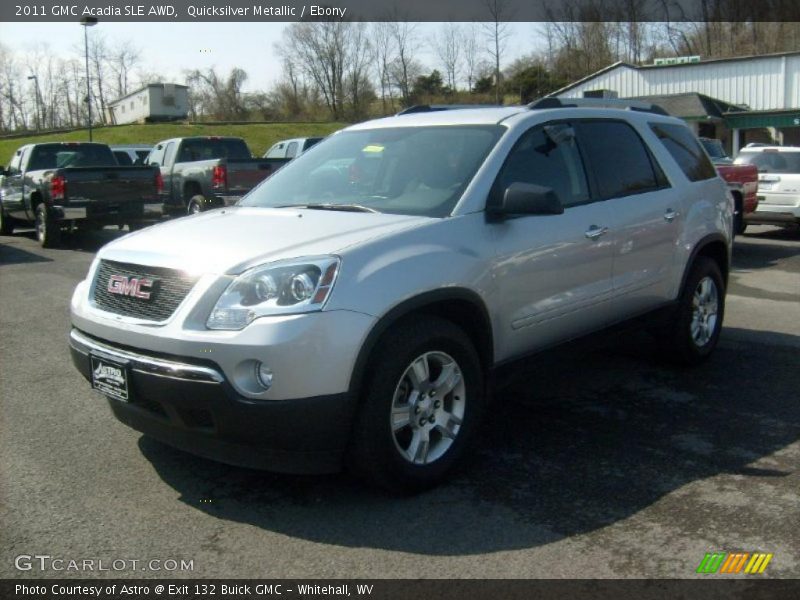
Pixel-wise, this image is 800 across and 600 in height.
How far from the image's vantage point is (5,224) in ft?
57.2

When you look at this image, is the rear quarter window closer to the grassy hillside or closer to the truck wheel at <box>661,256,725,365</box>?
the truck wheel at <box>661,256,725,365</box>

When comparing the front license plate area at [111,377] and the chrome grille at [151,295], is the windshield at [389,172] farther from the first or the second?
the front license plate area at [111,377]

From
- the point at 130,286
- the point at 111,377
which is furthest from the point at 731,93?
the point at 111,377

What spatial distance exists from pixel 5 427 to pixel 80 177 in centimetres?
987

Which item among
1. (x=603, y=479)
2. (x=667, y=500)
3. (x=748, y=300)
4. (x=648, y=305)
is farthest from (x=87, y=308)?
(x=748, y=300)

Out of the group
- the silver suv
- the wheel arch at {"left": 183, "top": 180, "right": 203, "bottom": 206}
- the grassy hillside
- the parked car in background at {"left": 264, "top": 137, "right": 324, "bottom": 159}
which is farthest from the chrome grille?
the grassy hillside

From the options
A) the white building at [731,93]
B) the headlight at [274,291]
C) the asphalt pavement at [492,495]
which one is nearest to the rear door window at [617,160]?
the asphalt pavement at [492,495]

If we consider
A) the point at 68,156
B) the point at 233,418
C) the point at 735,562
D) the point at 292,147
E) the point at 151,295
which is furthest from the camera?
the point at 292,147

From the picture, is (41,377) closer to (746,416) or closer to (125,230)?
(746,416)

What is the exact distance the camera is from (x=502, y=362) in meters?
4.48

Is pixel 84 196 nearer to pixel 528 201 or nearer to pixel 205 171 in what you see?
pixel 205 171

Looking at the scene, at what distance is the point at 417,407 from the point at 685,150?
3578mm

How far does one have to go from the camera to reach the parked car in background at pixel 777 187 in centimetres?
1491

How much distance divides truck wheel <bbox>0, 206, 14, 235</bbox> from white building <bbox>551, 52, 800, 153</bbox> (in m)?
26.2
